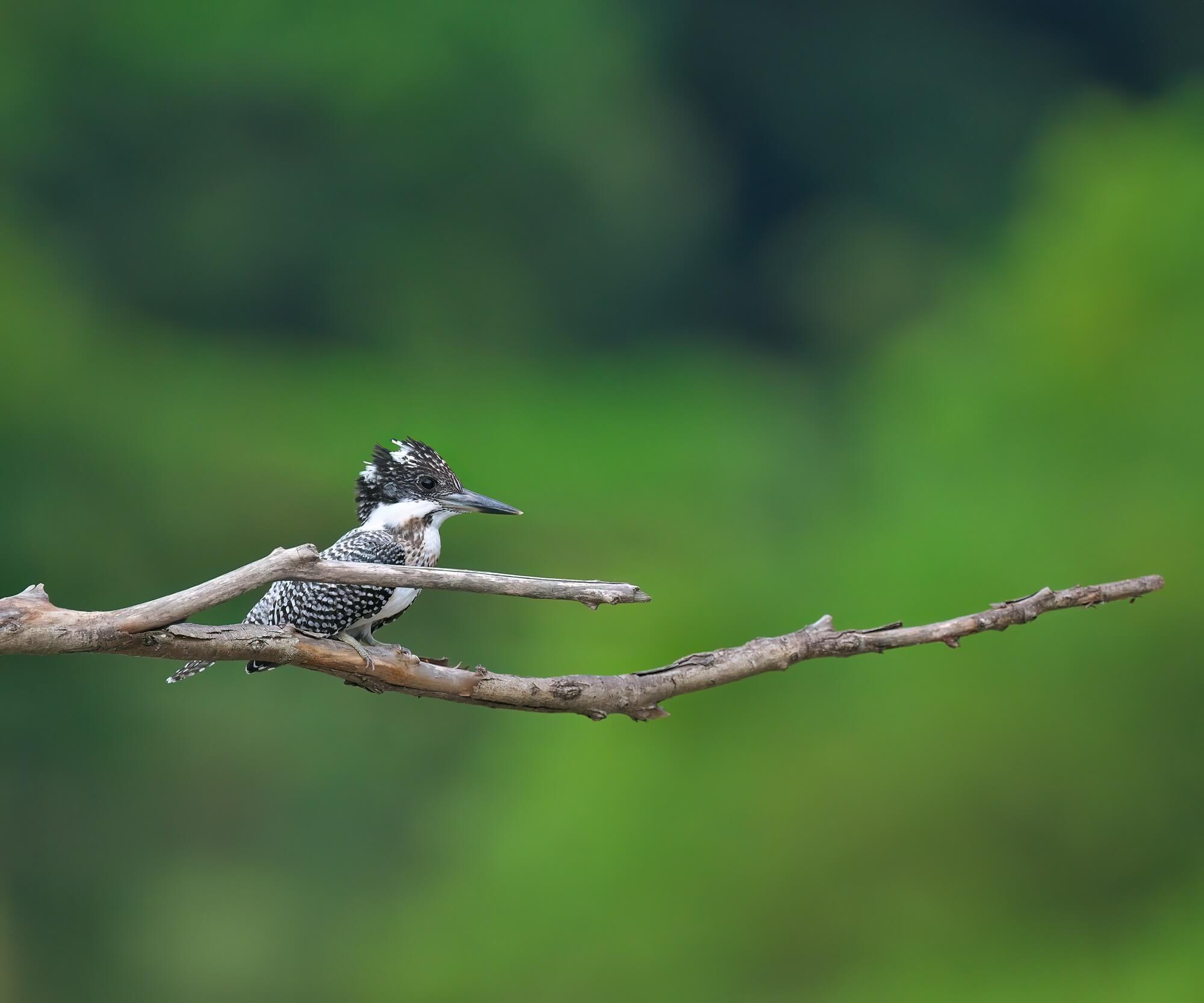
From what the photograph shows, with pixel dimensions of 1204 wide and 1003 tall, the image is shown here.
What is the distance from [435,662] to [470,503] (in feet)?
1.00

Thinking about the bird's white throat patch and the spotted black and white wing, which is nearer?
the spotted black and white wing

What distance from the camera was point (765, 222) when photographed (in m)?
4.59

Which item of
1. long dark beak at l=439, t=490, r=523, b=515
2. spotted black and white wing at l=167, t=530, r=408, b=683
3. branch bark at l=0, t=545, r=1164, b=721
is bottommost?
branch bark at l=0, t=545, r=1164, b=721

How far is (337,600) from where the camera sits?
1.71 meters

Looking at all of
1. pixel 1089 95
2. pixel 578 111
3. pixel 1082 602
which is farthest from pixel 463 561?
pixel 1089 95

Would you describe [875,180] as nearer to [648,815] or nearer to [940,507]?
[940,507]

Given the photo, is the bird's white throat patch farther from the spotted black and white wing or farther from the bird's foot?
the bird's foot

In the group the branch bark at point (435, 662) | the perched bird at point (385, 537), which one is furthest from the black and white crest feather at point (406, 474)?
the branch bark at point (435, 662)

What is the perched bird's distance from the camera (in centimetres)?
173

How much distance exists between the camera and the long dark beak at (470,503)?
5.93 ft

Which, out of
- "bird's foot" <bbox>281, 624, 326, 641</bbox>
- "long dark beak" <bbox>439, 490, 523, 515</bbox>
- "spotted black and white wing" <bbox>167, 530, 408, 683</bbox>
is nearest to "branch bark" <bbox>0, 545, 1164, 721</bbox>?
"bird's foot" <bbox>281, 624, 326, 641</bbox>

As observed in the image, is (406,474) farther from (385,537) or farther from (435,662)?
(435,662)

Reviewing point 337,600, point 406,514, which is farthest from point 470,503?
point 337,600

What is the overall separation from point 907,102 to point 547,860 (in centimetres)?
281
